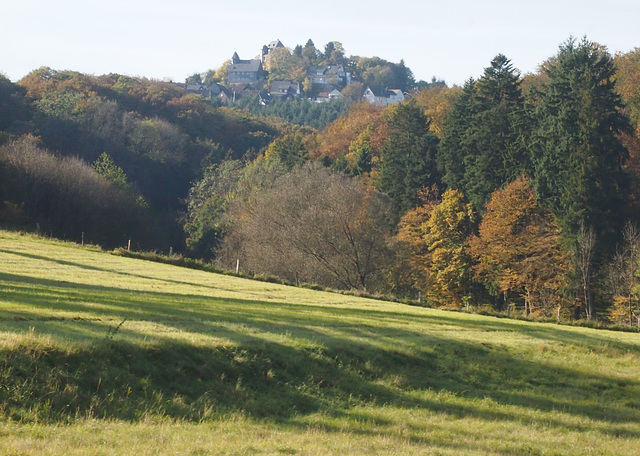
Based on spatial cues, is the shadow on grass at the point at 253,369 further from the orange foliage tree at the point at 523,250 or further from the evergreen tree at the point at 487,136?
the evergreen tree at the point at 487,136

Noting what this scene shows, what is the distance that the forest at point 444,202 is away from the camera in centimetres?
5919

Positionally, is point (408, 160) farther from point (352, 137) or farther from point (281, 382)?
point (281, 382)

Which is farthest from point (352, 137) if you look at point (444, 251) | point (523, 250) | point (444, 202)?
point (523, 250)

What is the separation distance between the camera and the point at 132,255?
50875 millimetres

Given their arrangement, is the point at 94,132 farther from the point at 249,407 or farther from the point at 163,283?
the point at 249,407

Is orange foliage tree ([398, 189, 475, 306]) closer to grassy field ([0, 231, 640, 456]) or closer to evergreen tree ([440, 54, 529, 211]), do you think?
evergreen tree ([440, 54, 529, 211])

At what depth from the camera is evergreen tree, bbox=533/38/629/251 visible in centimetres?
5862

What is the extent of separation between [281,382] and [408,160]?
67632 millimetres

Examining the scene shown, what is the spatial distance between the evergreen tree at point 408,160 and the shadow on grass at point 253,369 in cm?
5434

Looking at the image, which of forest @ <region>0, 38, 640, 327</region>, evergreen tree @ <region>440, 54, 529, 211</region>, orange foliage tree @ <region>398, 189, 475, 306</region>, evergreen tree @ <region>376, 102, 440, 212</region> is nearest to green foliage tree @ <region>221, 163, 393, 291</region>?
forest @ <region>0, 38, 640, 327</region>

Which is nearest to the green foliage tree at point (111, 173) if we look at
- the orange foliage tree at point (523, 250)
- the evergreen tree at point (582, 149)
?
the orange foliage tree at point (523, 250)

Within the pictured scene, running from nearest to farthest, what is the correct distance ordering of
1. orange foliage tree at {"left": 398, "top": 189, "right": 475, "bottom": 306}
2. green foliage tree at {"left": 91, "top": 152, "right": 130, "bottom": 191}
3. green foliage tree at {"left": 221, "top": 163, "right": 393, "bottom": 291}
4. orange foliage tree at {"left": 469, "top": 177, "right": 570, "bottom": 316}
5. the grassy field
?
1. the grassy field
2. orange foliage tree at {"left": 469, "top": 177, "right": 570, "bottom": 316}
3. green foliage tree at {"left": 221, "top": 163, "right": 393, "bottom": 291}
4. orange foliage tree at {"left": 398, "top": 189, "right": 475, "bottom": 306}
5. green foliage tree at {"left": 91, "top": 152, "right": 130, "bottom": 191}

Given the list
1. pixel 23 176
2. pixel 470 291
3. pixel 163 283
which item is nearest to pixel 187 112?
pixel 23 176

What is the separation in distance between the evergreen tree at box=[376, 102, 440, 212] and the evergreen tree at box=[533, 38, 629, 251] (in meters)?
18.7
